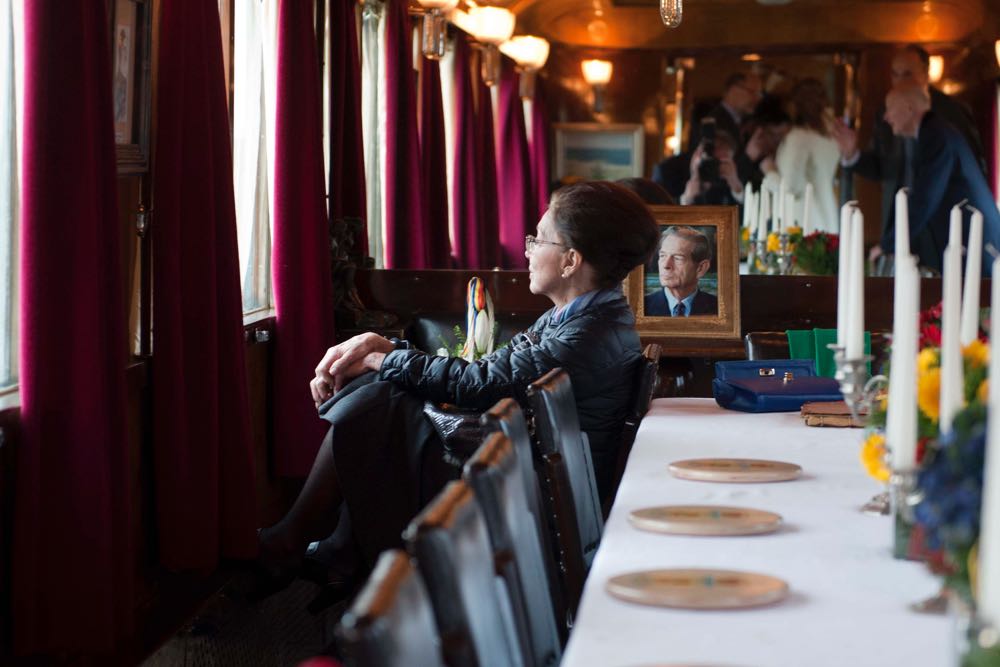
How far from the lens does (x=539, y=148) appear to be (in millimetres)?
12711

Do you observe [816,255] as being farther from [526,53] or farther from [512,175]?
[512,175]

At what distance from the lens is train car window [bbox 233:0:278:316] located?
5.93m

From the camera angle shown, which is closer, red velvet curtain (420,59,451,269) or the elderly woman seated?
the elderly woman seated

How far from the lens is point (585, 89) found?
12.8 metres

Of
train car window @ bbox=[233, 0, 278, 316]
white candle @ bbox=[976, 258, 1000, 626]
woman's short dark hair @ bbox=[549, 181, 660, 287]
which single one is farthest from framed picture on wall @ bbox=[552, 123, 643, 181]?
white candle @ bbox=[976, 258, 1000, 626]

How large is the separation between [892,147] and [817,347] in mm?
8256

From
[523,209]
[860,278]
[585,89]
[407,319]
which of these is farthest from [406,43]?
[860,278]

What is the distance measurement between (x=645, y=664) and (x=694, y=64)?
1137 centimetres

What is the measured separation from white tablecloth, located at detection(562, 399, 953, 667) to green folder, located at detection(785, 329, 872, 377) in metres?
1.24

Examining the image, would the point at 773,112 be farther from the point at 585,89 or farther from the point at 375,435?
the point at 375,435

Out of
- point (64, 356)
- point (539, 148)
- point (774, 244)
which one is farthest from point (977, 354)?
point (539, 148)

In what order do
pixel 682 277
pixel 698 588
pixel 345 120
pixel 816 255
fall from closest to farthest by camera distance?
pixel 698 588 → pixel 682 277 → pixel 345 120 → pixel 816 255

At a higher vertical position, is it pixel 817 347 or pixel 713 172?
pixel 713 172

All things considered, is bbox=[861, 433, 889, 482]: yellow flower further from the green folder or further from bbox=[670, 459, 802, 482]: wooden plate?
the green folder
